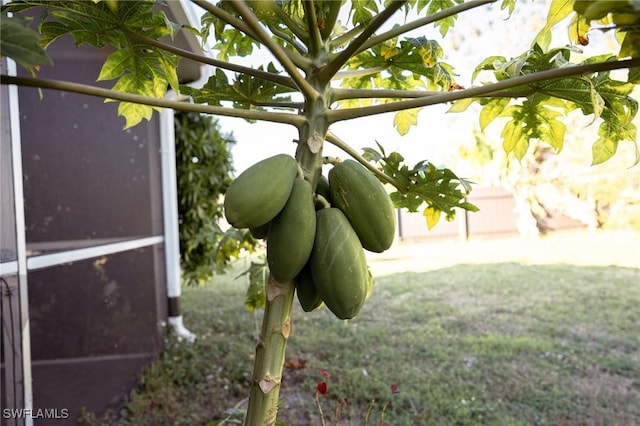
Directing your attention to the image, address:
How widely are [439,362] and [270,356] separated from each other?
10.2 feet

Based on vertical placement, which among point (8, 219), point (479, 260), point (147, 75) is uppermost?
point (147, 75)

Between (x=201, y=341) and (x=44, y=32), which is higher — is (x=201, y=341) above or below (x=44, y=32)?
below

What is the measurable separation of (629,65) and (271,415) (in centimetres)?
66

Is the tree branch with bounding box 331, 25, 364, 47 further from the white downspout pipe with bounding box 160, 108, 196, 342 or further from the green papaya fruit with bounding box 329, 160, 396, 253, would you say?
the white downspout pipe with bounding box 160, 108, 196, 342

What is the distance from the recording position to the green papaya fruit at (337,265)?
2.36 ft

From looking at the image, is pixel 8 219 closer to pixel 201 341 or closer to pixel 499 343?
pixel 201 341

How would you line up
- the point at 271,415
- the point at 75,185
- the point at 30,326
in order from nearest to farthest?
the point at 271,415
the point at 30,326
the point at 75,185

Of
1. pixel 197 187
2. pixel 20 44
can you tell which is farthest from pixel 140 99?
pixel 197 187

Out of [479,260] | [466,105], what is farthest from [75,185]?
[479,260]

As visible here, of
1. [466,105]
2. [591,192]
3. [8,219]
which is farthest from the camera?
[591,192]

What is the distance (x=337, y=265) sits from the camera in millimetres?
716

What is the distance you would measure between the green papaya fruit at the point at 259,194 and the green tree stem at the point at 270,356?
10 centimetres

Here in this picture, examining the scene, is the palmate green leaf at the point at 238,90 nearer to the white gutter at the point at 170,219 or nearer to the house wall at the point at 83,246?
the house wall at the point at 83,246

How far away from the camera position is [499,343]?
3906 mm
